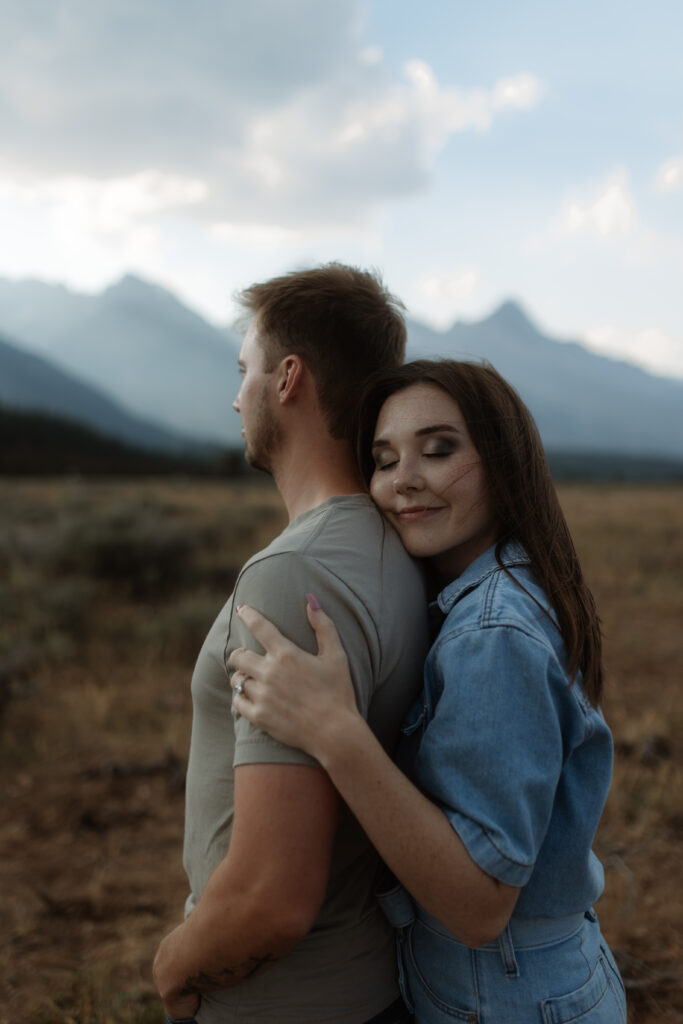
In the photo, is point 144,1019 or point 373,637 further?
point 144,1019

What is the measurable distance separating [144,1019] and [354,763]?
2176 mm

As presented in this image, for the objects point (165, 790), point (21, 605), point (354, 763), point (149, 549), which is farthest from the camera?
point (149, 549)

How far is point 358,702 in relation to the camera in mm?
1332

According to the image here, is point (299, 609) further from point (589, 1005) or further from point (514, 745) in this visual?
point (589, 1005)

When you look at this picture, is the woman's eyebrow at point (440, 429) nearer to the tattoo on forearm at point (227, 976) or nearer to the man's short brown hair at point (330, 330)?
the man's short brown hair at point (330, 330)

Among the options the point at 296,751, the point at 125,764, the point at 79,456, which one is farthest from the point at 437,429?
the point at 79,456

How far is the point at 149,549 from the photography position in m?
9.46

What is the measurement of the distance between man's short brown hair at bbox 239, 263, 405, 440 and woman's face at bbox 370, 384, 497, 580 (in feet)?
0.71

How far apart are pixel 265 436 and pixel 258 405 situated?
8 centimetres

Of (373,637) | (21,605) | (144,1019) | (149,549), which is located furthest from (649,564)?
(373,637)

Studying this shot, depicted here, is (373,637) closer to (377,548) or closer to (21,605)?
(377,548)

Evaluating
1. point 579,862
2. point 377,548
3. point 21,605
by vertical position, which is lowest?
point 21,605

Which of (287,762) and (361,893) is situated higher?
(287,762)

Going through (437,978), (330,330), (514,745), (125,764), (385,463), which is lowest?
(125,764)
